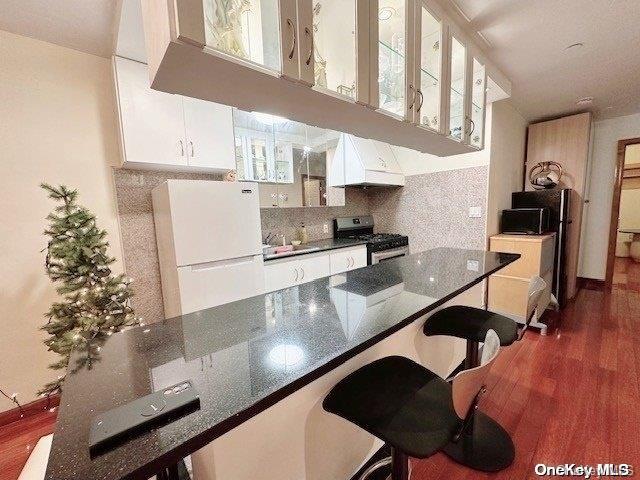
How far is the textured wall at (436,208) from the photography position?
2857 millimetres

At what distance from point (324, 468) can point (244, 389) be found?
32.1 inches

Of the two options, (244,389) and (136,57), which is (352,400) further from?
(136,57)

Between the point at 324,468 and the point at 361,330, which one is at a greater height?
the point at 361,330

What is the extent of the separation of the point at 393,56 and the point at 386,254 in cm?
223

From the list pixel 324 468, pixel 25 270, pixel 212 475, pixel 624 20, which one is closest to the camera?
pixel 212 475

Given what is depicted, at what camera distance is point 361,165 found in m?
3.02

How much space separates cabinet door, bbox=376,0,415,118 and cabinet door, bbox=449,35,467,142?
0.52 m

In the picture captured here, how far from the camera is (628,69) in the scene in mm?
2316

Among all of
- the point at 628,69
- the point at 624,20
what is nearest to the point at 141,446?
the point at 624,20

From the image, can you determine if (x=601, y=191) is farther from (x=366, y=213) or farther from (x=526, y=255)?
(x=366, y=213)

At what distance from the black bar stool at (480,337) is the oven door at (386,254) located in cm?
162

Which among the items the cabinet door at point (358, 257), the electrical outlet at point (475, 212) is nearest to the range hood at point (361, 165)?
the cabinet door at point (358, 257)

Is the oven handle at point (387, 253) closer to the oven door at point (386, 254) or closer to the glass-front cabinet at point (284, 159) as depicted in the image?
the oven door at point (386, 254)

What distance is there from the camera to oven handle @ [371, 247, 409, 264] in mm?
3125
